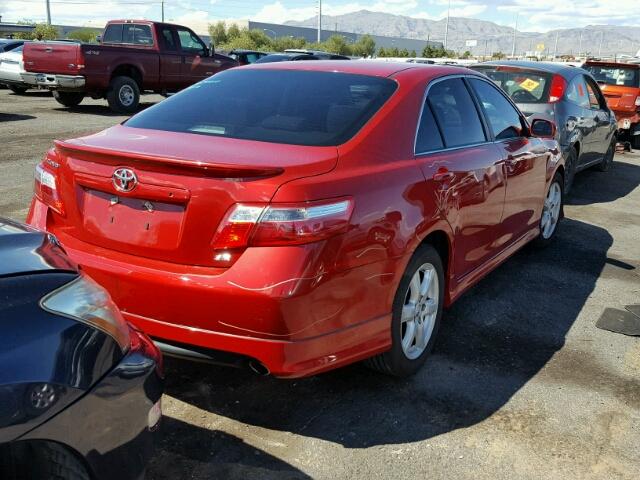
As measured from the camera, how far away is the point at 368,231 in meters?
2.96

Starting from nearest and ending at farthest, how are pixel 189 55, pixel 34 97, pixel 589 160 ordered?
pixel 589 160
pixel 189 55
pixel 34 97

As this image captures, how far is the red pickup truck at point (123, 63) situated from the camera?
1474 centimetres

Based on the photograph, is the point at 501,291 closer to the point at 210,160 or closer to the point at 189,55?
the point at 210,160

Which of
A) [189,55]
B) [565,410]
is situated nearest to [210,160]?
[565,410]

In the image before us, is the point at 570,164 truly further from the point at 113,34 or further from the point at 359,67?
the point at 113,34

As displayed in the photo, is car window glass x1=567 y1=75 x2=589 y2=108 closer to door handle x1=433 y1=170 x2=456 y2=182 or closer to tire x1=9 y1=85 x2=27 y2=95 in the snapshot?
door handle x1=433 y1=170 x2=456 y2=182

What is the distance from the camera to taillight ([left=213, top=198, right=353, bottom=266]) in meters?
2.69

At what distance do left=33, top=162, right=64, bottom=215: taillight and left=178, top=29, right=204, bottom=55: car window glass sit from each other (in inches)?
573

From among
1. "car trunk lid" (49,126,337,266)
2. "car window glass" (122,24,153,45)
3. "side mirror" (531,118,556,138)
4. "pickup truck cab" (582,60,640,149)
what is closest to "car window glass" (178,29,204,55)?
"car window glass" (122,24,153,45)

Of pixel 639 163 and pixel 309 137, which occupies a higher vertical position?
pixel 309 137

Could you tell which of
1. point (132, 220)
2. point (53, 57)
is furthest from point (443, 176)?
point (53, 57)

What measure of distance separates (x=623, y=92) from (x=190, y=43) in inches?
409

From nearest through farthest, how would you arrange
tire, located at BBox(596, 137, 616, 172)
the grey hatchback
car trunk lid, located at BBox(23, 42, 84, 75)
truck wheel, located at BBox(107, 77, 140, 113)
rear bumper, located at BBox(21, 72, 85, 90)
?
the grey hatchback
tire, located at BBox(596, 137, 616, 172)
car trunk lid, located at BBox(23, 42, 84, 75)
rear bumper, located at BBox(21, 72, 85, 90)
truck wheel, located at BBox(107, 77, 140, 113)

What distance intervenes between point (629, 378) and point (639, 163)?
9.96 meters
